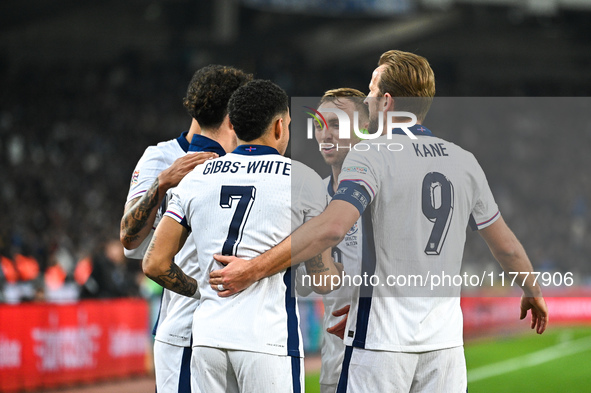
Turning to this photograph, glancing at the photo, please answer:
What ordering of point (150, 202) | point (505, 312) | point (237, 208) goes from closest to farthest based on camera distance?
point (237, 208)
point (150, 202)
point (505, 312)

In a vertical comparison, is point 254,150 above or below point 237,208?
above

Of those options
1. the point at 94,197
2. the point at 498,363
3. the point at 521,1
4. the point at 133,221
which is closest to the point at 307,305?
the point at 498,363

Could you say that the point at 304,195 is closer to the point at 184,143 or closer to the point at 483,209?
the point at 483,209

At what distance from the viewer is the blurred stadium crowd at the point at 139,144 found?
14469 mm

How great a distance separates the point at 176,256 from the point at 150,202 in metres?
0.32

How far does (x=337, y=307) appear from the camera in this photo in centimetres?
435

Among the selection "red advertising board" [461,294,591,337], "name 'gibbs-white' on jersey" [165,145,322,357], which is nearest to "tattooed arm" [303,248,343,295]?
"name 'gibbs-white' on jersey" [165,145,322,357]

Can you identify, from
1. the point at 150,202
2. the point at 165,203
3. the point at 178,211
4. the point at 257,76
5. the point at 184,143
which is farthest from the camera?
the point at 257,76

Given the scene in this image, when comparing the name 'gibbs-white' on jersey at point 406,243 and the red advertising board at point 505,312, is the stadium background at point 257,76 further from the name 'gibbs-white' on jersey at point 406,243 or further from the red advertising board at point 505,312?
the name 'gibbs-white' on jersey at point 406,243

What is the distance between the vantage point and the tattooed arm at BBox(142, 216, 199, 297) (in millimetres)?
3342

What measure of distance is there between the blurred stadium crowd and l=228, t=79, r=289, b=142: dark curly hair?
7985 millimetres

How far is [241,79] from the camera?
12.6ft

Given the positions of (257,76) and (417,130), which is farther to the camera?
(257,76)

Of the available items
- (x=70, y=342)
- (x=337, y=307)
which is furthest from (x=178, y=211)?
(x=70, y=342)
